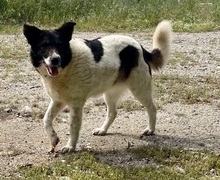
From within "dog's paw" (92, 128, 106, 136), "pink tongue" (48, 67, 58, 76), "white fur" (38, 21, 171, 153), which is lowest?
"dog's paw" (92, 128, 106, 136)

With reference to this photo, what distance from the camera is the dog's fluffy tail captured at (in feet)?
21.1

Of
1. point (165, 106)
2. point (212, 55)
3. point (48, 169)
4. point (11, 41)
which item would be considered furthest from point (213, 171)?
point (11, 41)

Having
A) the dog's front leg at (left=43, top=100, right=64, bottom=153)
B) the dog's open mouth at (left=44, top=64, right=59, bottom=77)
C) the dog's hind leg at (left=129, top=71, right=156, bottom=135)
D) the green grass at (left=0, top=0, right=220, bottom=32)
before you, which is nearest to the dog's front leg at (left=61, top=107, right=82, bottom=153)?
the dog's front leg at (left=43, top=100, right=64, bottom=153)

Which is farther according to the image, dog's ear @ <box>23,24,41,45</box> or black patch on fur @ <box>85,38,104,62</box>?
black patch on fur @ <box>85,38,104,62</box>

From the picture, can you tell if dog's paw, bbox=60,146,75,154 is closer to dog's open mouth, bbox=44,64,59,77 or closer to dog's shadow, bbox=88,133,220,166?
dog's shadow, bbox=88,133,220,166

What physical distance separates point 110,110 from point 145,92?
468 mm

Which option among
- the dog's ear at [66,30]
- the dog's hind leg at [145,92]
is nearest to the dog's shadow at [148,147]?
the dog's hind leg at [145,92]

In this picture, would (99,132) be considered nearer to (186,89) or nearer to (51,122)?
(51,122)

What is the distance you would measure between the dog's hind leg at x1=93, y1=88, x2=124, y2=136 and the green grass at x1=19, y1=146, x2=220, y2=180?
596 mm

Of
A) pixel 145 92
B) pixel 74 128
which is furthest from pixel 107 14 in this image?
pixel 74 128

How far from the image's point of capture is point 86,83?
5.54 meters

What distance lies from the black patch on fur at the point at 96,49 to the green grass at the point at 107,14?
7.05 meters

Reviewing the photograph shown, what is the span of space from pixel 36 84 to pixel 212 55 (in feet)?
12.4

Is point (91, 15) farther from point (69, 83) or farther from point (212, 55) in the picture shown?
point (69, 83)
